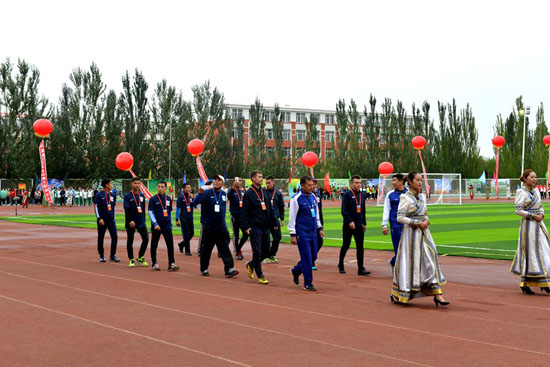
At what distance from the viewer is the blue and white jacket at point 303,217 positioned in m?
11.1

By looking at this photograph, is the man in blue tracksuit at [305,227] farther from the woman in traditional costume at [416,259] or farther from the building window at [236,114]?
the building window at [236,114]

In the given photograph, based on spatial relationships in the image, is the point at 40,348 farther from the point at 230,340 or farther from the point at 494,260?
the point at 494,260

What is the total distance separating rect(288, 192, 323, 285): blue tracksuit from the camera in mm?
10984

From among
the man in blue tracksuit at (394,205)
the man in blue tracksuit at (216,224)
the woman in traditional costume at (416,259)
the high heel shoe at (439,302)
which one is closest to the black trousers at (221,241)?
the man in blue tracksuit at (216,224)

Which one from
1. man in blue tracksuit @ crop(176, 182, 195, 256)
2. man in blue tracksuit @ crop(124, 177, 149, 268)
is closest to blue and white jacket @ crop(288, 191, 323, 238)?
man in blue tracksuit @ crop(124, 177, 149, 268)

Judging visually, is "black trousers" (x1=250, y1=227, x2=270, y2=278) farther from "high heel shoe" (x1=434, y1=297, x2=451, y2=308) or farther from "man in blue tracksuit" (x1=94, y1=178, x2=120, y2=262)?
"man in blue tracksuit" (x1=94, y1=178, x2=120, y2=262)

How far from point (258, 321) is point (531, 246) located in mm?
4782

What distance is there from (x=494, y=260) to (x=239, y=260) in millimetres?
5995

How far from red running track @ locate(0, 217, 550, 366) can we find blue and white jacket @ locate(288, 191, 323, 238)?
98cm

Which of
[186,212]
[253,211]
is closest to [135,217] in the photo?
[186,212]

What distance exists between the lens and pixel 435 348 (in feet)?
21.9

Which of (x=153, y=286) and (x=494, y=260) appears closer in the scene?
(x=153, y=286)

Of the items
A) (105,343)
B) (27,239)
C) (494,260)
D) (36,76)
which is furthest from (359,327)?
(36,76)

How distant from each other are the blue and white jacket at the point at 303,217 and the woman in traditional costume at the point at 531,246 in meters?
3.27
